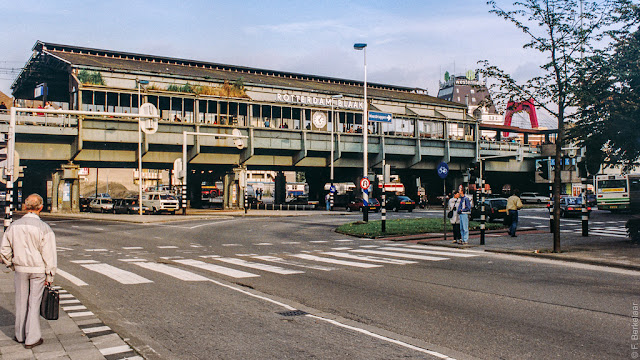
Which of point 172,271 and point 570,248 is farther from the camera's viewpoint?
point 570,248

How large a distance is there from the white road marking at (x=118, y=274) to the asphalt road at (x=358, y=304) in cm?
3

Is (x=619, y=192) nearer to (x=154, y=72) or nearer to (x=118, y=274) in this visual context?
(x=118, y=274)

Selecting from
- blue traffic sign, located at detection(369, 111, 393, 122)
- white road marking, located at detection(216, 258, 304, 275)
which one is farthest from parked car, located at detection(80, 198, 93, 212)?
white road marking, located at detection(216, 258, 304, 275)

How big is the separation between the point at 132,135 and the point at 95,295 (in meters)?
43.0

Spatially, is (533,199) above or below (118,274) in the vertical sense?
above

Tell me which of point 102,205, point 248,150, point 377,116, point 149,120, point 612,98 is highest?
point 248,150

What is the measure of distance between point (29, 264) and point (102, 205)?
2011 inches

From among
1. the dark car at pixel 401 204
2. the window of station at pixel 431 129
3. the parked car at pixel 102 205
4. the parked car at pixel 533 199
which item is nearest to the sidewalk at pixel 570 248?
the dark car at pixel 401 204

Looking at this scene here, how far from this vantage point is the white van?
4700 cm

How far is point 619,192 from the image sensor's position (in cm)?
4403

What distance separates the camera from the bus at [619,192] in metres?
43.2

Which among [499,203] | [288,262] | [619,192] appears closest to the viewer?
[288,262]

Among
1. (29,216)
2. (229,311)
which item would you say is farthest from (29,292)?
Result: (229,311)

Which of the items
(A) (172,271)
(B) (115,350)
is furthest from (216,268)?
(B) (115,350)
